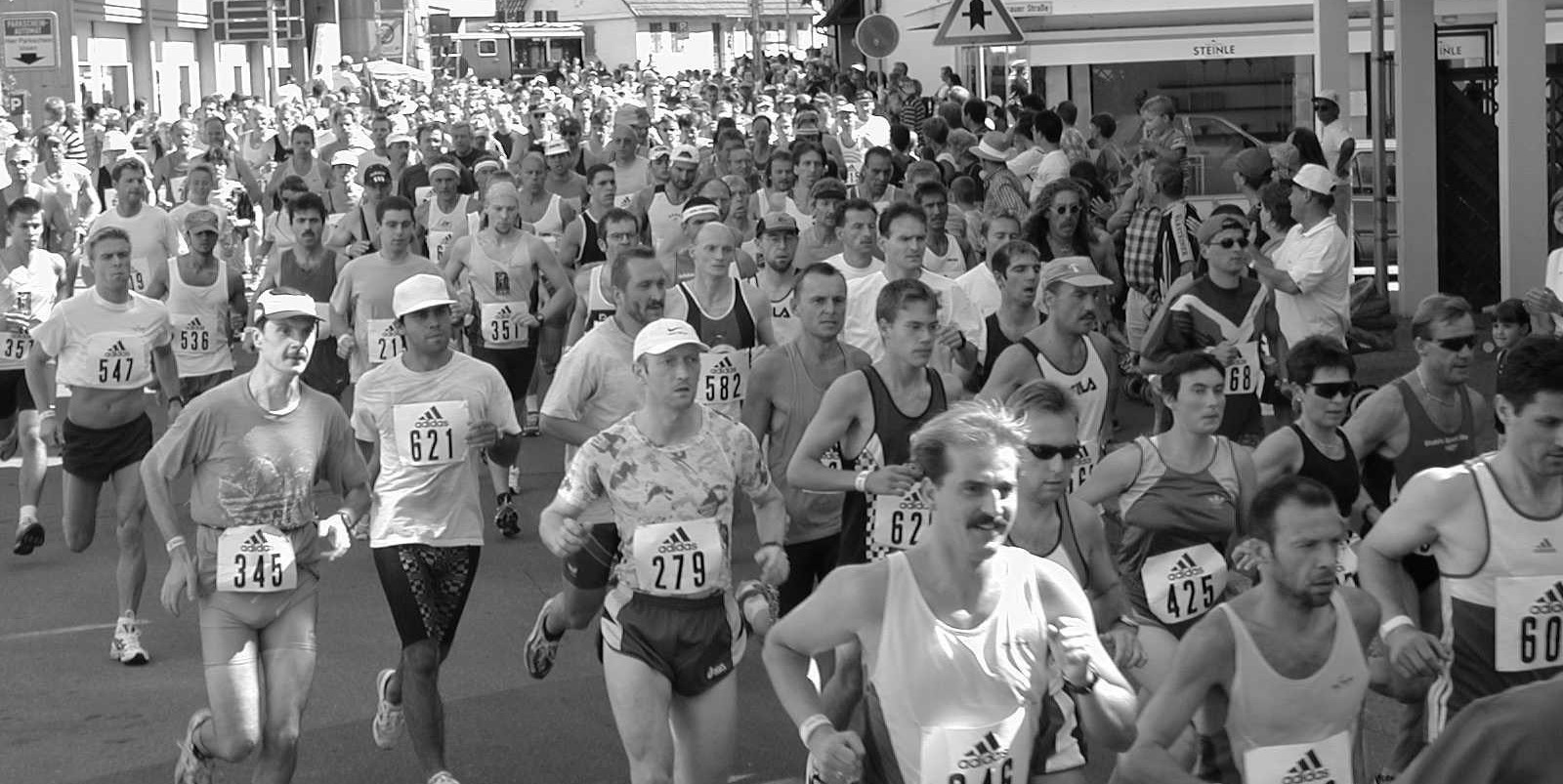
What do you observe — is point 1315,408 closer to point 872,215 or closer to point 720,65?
point 872,215

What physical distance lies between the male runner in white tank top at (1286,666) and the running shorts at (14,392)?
8.92m

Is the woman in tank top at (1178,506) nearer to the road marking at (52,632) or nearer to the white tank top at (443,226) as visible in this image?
the road marking at (52,632)

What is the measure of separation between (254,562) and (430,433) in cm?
108

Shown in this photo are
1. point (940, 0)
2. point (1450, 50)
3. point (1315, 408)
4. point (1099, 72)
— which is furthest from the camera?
point (940, 0)

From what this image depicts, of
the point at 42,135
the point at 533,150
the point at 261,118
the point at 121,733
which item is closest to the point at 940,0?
the point at 261,118

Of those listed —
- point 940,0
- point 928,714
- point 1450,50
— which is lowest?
point 928,714

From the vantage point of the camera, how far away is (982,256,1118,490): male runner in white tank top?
818 cm

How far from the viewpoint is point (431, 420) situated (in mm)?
8070

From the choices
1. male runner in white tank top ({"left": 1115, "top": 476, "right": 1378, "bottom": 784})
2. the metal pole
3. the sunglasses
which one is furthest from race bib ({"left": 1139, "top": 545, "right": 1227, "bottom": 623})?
the metal pole

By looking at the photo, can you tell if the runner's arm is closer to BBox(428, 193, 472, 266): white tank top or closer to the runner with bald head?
the runner with bald head

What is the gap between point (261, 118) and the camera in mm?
38656

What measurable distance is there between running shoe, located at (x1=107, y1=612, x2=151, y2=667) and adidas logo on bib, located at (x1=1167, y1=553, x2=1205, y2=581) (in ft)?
14.9

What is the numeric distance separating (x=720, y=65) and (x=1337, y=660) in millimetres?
128363

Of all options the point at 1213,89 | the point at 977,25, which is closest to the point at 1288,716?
the point at 977,25
